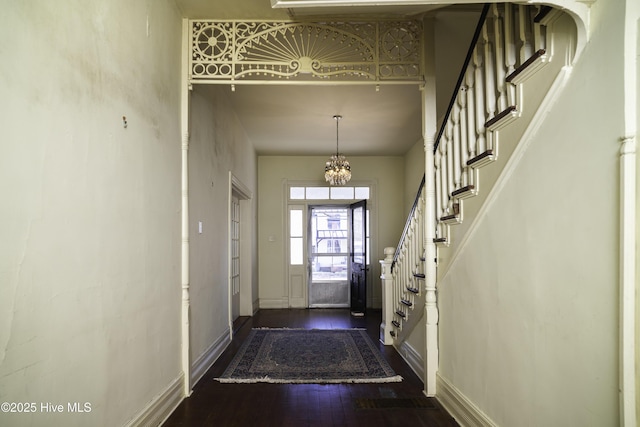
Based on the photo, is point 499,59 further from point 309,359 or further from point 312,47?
point 309,359

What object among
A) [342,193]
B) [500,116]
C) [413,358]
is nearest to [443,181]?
[500,116]

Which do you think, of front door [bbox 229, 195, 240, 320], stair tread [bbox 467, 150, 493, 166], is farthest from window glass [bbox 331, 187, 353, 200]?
stair tread [bbox 467, 150, 493, 166]

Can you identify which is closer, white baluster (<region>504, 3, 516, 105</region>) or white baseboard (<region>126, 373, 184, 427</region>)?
white baluster (<region>504, 3, 516, 105</region>)

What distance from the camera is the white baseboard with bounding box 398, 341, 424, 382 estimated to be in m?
3.98

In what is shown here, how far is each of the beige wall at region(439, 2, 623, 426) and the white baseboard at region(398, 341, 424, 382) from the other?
4.28 ft

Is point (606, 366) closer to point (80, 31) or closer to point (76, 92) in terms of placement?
point (76, 92)

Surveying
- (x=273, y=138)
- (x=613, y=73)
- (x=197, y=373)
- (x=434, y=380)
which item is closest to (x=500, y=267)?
(x=613, y=73)

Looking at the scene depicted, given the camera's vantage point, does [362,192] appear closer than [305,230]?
No

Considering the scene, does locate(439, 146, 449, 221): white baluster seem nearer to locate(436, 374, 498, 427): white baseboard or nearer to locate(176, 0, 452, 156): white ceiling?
locate(176, 0, 452, 156): white ceiling

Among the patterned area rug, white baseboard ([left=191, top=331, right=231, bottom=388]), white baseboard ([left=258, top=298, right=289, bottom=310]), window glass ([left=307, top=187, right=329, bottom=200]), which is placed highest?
window glass ([left=307, top=187, right=329, bottom=200])

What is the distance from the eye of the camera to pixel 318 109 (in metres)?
5.84

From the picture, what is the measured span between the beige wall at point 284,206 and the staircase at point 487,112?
14.3 feet

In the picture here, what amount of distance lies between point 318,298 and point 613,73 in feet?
24.9

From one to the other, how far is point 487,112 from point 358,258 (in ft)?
18.4
